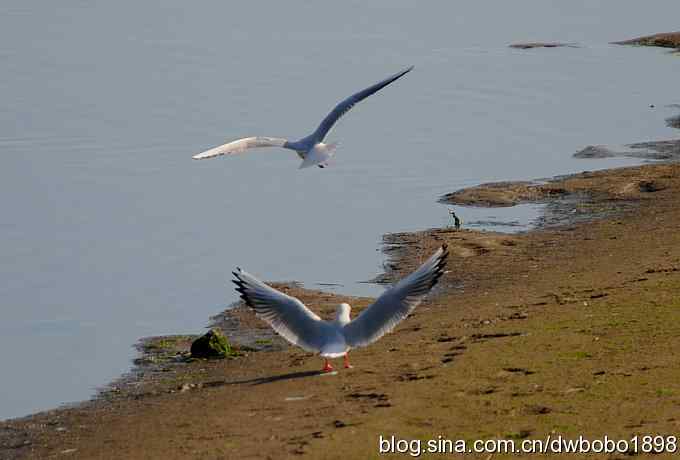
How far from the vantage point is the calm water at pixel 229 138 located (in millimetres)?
15906

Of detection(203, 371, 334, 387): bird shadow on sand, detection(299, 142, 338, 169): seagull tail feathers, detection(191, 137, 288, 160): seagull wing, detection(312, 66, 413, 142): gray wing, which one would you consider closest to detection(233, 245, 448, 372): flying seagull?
detection(203, 371, 334, 387): bird shadow on sand

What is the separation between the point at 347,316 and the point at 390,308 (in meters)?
0.37

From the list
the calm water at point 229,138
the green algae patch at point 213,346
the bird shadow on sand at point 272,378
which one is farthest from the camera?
the calm water at point 229,138

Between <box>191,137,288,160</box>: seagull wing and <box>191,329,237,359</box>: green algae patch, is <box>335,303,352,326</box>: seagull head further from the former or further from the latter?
<box>191,137,288,160</box>: seagull wing

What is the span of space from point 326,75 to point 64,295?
1740 centimetres

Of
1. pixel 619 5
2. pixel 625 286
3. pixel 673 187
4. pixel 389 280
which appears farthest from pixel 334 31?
pixel 625 286

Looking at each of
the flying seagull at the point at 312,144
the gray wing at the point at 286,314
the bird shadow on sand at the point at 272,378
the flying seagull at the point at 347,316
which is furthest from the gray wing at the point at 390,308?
the flying seagull at the point at 312,144

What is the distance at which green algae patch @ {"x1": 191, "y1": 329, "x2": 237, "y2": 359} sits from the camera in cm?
1273

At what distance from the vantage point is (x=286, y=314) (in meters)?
10.8

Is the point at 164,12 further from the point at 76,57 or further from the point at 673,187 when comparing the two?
the point at 673,187

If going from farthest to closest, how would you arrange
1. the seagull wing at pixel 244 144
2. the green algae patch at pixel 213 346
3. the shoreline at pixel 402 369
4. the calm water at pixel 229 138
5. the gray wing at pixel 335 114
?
the calm water at pixel 229 138, the gray wing at pixel 335 114, the seagull wing at pixel 244 144, the green algae patch at pixel 213 346, the shoreline at pixel 402 369

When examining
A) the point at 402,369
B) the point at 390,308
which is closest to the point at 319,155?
the point at 390,308

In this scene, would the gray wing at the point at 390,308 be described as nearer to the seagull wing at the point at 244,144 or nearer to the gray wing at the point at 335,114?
the seagull wing at the point at 244,144

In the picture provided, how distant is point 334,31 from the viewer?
40.8 meters
